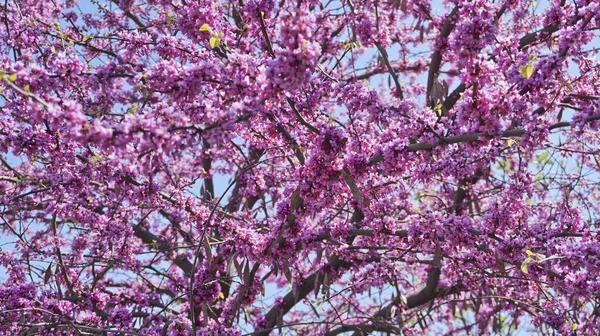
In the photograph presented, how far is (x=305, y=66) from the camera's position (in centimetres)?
308

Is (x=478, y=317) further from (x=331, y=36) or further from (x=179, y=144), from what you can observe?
(x=179, y=144)

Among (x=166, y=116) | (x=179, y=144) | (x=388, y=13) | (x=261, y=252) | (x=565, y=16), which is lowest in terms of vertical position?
(x=179, y=144)

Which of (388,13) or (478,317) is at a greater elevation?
(388,13)

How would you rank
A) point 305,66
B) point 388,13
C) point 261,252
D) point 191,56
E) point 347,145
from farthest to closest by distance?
1. point 388,13
2. point 261,252
3. point 191,56
4. point 347,145
5. point 305,66

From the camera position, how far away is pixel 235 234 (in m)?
5.29

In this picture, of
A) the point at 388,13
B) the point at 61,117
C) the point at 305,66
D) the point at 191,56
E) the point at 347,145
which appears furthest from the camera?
the point at 388,13

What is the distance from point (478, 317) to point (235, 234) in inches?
211

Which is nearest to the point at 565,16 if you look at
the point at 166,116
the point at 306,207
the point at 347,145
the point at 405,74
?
the point at 347,145

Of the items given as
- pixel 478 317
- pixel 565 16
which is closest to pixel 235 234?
pixel 565 16

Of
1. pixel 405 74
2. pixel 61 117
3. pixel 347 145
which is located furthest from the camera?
pixel 405 74

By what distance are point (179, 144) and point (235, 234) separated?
2300mm

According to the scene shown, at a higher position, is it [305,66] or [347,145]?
[347,145]

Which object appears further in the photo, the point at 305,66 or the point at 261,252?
the point at 261,252

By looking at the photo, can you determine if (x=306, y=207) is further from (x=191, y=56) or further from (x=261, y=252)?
(x=191, y=56)
